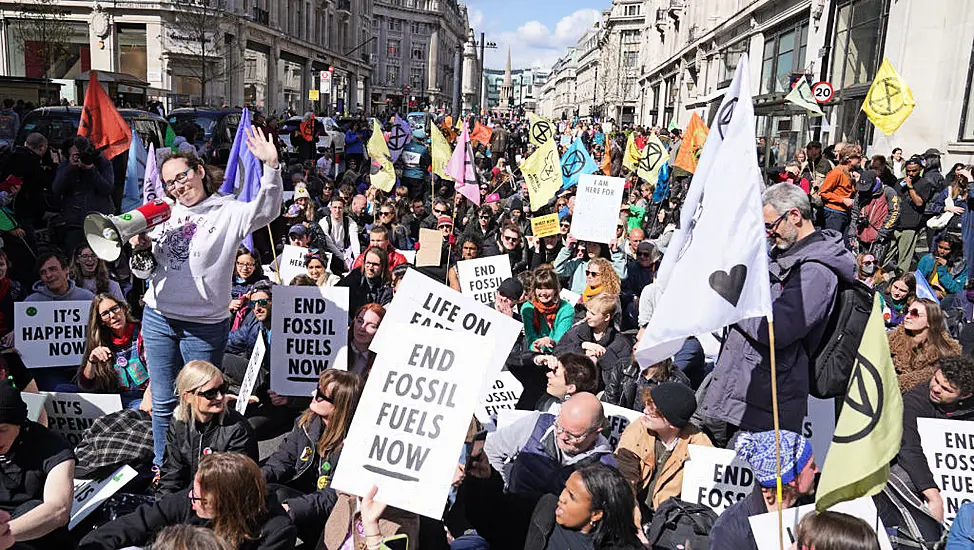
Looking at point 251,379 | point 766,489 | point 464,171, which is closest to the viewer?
point 766,489

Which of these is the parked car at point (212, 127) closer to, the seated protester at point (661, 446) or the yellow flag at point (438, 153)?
the yellow flag at point (438, 153)

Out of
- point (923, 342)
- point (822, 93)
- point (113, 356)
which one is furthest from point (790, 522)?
point (822, 93)

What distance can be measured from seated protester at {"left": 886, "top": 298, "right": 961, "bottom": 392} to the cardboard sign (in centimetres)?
418

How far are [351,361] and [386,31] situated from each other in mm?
121701

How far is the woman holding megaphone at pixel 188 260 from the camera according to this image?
4574 mm

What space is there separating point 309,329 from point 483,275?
2267 mm

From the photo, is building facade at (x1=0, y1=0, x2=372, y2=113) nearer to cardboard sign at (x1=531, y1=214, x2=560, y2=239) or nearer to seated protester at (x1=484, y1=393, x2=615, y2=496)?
cardboard sign at (x1=531, y1=214, x2=560, y2=239)

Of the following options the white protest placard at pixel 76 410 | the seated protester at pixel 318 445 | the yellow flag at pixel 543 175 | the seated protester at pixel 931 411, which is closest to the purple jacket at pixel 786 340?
the seated protester at pixel 931 411

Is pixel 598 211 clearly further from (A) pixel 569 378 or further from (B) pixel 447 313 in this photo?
(B) pixel 447 313

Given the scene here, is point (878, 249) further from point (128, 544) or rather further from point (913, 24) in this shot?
point (128, 544)

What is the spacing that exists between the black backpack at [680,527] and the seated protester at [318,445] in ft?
5.51

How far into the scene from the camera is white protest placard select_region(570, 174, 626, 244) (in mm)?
8898

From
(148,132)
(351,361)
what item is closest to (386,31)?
(148,132)

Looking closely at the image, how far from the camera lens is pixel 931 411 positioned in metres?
4.71
